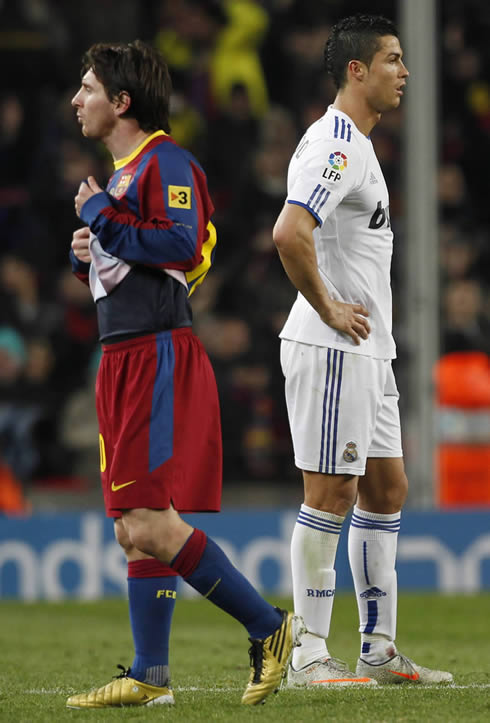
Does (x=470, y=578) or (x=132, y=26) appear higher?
(x=132, y=26)

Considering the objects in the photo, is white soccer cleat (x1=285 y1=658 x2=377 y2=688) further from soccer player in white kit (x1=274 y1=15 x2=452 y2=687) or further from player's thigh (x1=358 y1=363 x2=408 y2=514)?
player's thigh (x1=358 y1=363 x2=408 y2=514)

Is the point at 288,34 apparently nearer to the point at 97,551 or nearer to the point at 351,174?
the point at 97,551

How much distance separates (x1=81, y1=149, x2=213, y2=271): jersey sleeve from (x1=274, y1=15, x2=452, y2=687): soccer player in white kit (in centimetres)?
47

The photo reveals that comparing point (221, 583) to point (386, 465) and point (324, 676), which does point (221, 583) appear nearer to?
point (324, 676)

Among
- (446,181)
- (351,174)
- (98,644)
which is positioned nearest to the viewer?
(351,174)

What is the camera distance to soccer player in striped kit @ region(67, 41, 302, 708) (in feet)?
13.5

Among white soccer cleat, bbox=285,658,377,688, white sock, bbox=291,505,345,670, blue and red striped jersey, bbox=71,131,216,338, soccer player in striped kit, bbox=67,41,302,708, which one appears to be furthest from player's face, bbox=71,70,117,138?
white soccer cleat, bbox=285,658,377,688

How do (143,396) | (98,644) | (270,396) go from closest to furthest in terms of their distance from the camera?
(143,396) → (98,644) → (270,396)

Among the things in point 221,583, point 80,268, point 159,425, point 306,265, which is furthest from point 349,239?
point 221,583

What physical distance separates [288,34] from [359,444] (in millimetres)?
9991

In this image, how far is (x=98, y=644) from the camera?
6758 millimetres

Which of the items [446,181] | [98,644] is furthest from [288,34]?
[98,644]

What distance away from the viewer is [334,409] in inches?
184

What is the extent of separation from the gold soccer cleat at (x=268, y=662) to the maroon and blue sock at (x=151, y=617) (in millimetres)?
282
